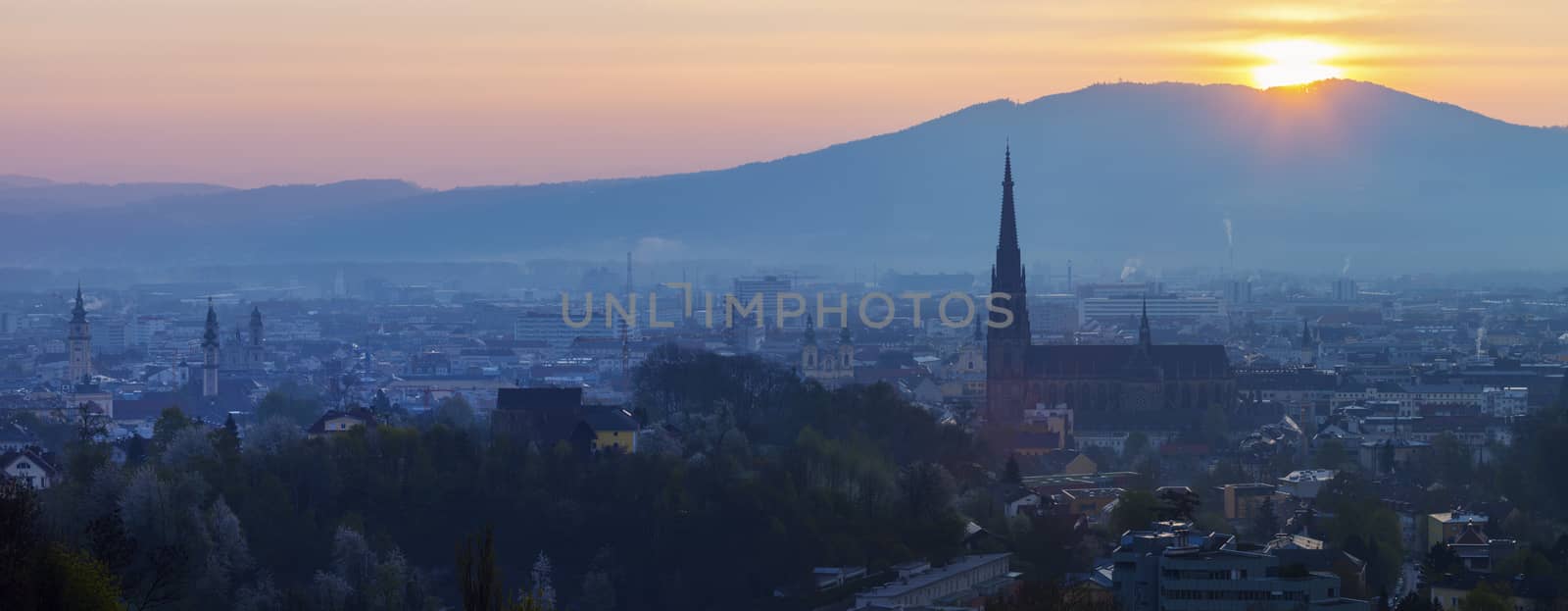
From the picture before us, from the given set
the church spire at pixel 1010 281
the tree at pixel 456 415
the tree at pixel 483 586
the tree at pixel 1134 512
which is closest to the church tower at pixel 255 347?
the church spire at pixel 1010 281

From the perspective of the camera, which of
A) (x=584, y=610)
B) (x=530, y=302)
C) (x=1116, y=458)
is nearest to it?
(x=584, y=610)

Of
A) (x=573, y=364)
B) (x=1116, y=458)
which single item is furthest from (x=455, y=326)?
(x=1116, y=458)

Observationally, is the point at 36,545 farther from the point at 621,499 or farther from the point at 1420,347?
the point at 1420,347

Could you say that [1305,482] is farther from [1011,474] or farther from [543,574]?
[543,574]

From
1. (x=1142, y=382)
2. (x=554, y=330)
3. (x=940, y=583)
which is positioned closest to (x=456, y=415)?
(x=1142, y=382)

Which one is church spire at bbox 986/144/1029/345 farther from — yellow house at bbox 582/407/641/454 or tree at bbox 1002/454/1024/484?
yellow house at bbox 582/407/641/454

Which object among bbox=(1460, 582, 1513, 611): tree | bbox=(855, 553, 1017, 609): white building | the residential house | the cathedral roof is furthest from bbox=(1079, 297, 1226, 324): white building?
bbox=(1460, 582, 1513, 611): tree
